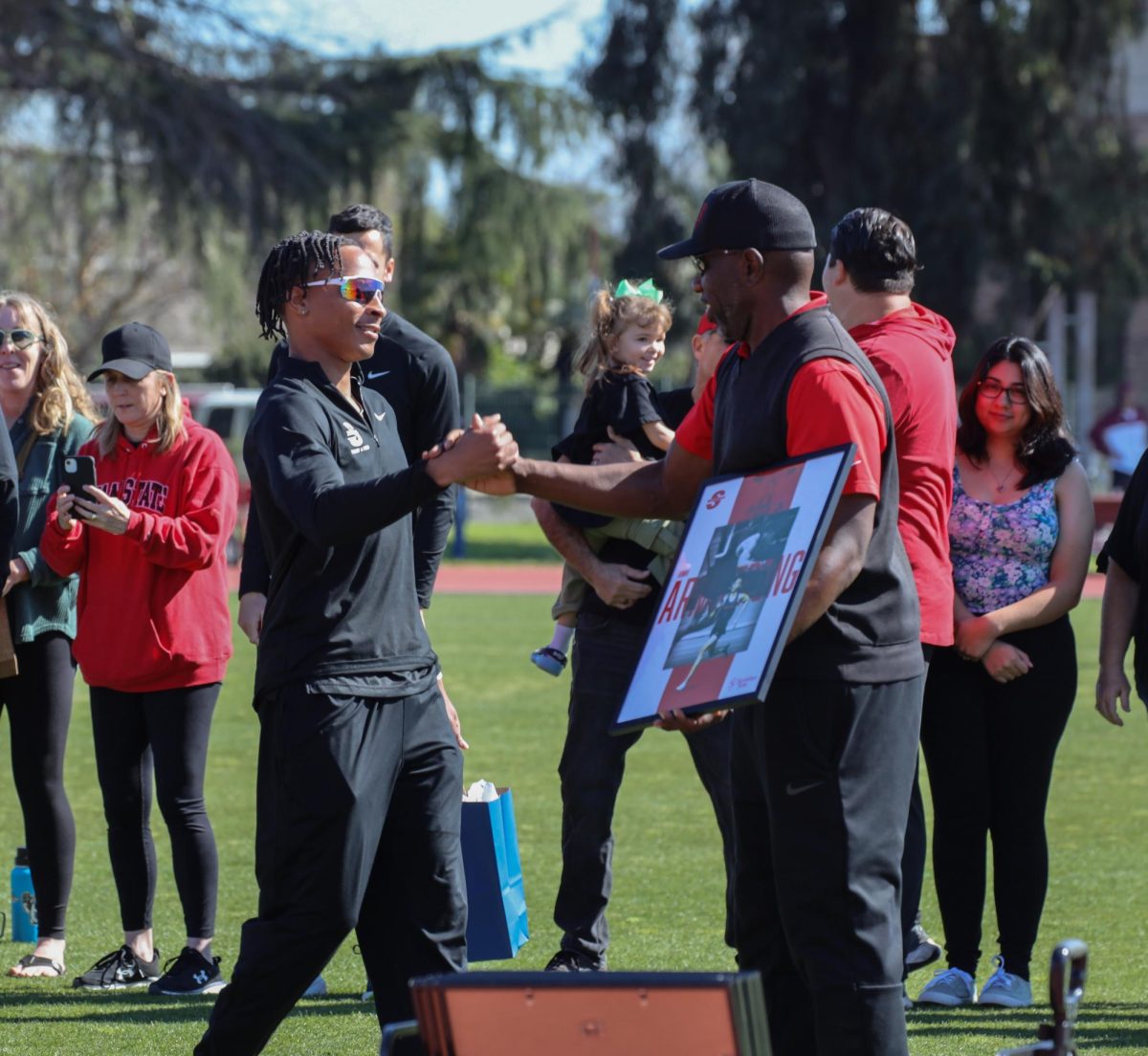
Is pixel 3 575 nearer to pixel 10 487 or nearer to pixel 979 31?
pixel 10 487

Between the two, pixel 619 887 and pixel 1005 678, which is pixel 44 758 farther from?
pixel 1005 678

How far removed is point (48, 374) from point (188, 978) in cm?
214

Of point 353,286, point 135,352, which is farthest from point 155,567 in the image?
point 353,286

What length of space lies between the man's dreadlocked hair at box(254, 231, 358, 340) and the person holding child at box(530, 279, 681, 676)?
1.58m

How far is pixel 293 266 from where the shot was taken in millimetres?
4562

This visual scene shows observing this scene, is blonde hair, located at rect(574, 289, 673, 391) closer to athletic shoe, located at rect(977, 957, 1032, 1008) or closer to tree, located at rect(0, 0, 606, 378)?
athletic shoe, located at rect(977, 957, 1032, 1008)

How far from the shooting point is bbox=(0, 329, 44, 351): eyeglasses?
20.9 feet

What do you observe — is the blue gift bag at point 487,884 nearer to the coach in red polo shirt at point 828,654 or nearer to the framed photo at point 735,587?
the coach in red polo shirt at point 828,654

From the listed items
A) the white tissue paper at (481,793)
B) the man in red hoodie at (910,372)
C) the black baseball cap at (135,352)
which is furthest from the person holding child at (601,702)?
the black baseball cap at (135,352)

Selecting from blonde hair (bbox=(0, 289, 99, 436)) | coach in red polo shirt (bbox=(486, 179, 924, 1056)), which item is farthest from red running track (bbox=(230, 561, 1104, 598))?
coach in red polo shirt (bbox=(486, 179, 924, 1056))

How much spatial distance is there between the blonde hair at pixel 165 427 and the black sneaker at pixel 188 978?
169 cm

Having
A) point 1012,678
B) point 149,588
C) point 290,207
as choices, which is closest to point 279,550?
point 149,588

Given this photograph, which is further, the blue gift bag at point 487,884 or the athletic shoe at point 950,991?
the athletic shoe at point 950,991

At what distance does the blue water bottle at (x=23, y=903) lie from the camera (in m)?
6.77
